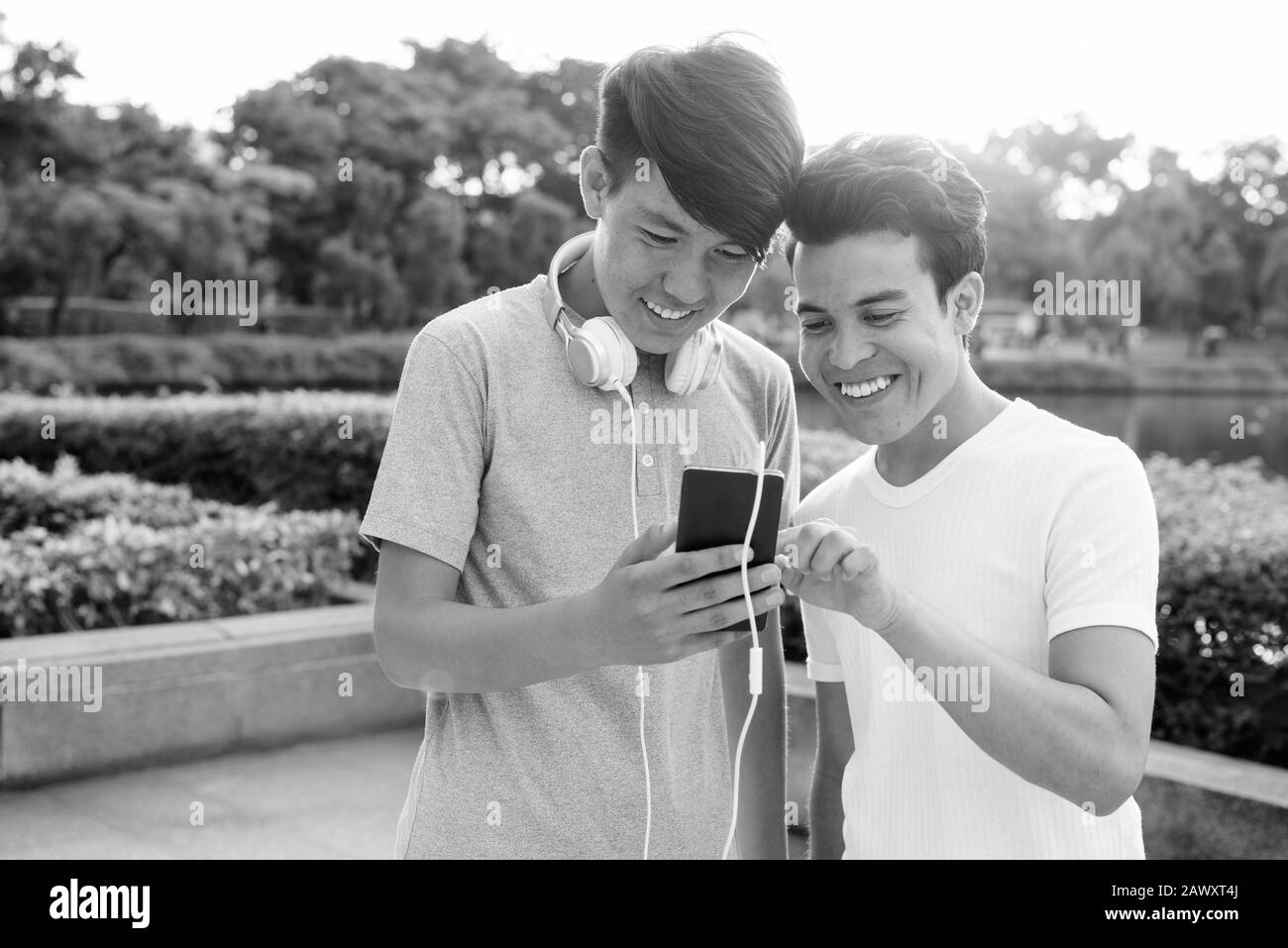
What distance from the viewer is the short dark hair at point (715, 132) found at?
63.8 inches

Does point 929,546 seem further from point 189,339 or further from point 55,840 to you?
point 189,339

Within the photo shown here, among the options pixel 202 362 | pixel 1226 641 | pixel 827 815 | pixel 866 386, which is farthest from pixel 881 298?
pixel 202 362

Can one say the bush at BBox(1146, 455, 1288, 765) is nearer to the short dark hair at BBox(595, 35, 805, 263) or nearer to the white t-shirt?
the white t-shirt

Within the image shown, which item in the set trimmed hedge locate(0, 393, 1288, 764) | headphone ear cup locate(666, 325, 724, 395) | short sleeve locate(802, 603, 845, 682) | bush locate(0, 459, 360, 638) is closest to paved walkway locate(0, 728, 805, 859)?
bush locate(0, 459, 360, 638)

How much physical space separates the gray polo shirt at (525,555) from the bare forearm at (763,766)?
0.21 metres

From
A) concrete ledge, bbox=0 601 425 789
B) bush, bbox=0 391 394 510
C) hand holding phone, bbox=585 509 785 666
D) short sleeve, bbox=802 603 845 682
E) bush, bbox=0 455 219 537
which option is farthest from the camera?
bush, bbox=0 391 394 510

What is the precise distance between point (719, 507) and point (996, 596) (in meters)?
0.45

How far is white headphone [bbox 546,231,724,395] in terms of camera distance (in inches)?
65.0

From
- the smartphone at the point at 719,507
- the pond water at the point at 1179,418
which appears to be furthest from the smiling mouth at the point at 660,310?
the pond water at the point at 1179,418

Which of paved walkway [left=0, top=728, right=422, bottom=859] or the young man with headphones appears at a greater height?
the young man with headphones

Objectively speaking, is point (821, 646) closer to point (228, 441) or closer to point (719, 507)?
point (719, 507)

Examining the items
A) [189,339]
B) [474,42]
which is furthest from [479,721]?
[474,42]

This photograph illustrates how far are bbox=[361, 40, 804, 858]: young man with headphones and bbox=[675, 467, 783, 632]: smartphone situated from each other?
221mm

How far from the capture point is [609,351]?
1.66 metres
